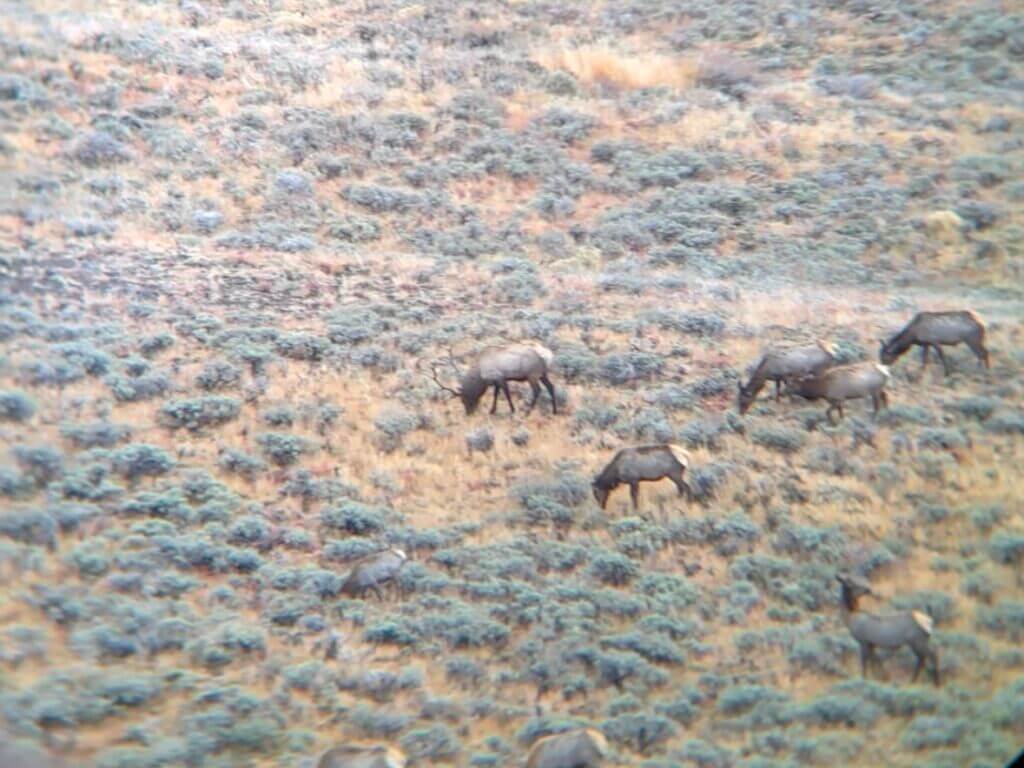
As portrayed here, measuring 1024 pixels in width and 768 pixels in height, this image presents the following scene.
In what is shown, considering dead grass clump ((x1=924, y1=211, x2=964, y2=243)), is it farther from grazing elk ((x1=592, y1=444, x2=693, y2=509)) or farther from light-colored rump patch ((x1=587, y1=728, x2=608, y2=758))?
light-colored rump patch ((x1=587, y1=728, x2=608, y2=758))

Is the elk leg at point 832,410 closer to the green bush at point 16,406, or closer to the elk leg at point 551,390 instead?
the elk leg at point 551,390

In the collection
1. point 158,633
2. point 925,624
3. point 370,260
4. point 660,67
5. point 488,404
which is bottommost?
point 925,624

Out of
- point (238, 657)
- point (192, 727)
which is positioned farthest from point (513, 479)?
point (192, 727)

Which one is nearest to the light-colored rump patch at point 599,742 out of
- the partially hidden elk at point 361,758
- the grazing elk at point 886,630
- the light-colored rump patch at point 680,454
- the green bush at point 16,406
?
the partially hidden elk at point 361,758

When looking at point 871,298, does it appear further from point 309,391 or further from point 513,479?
point 309,391

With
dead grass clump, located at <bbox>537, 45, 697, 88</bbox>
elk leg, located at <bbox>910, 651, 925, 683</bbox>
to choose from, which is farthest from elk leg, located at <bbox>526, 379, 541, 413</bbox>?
dead grass clump, located at <bbox>537, 45, 697, 88</bbox>

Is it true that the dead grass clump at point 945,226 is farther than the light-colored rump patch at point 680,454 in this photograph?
Yes
